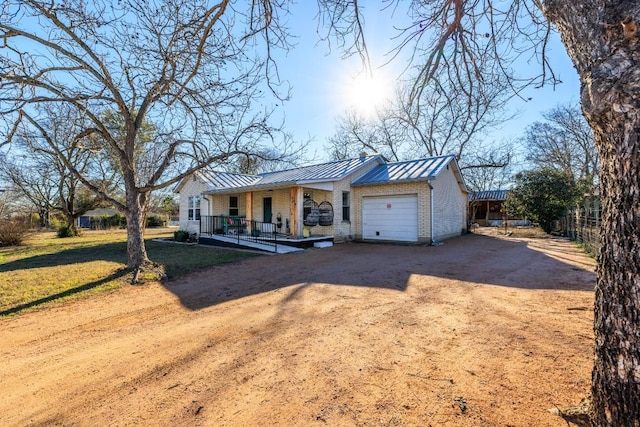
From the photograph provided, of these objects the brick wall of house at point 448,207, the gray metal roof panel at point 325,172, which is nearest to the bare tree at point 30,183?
the gray metal roof panel at point 325,172

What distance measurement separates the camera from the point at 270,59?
4438 mm

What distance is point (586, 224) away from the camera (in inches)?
455

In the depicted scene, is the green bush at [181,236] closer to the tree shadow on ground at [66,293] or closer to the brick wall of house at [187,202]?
the brick wall of house at [187,202]

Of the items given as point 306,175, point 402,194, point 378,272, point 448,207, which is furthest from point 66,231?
point 448,207

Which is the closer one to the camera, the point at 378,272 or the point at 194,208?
the point at 378,272

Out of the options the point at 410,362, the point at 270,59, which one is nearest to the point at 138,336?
the point at 410,362

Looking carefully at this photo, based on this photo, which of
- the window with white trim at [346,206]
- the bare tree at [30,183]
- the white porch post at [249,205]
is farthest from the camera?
the bare tree at [30,183]

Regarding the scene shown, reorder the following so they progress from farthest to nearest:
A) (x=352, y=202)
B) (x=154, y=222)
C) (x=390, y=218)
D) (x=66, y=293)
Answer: (x=154, y=222) < (x=352, y=202) < (x=390, y=218) < (x=66, y=293)

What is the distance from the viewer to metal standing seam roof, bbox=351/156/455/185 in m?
13.7

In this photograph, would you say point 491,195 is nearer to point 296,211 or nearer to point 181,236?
point 296,211

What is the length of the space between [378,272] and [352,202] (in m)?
7.71

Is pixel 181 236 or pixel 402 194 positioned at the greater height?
pixel 402 194

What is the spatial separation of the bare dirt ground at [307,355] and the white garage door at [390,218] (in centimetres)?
732

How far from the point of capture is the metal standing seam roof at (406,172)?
44.8ft
